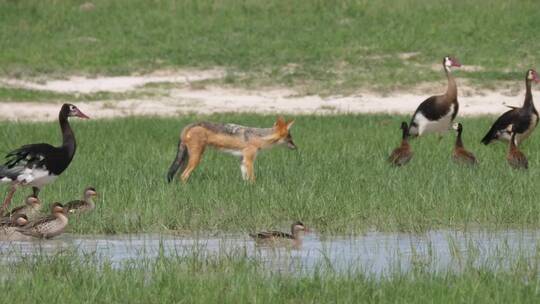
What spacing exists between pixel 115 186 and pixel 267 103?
12649 mm

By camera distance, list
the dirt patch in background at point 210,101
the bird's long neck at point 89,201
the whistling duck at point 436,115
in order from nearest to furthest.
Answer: the bird's long neck at point 89,201 → the whistling duck at point 436,115 → the dirt patch in background at point 210,101

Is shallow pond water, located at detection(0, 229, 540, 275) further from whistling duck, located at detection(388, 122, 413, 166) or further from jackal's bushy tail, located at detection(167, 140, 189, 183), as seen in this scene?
whistling duck, located at detection(388, 122, 413, 166)

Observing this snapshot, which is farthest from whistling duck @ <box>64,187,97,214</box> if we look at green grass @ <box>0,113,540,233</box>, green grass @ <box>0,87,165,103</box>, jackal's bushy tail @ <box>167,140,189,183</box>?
green grass @ <box>0,87,165,103</box>

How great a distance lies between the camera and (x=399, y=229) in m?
11.6

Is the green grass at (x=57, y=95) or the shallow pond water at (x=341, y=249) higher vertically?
the green grass at (x=57, y=95)

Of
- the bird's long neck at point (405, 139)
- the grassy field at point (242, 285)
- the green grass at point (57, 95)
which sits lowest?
the grassy field at point (242, 285)

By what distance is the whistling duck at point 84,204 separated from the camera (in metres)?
11.7

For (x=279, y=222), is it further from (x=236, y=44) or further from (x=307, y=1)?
(x=307, y=1)

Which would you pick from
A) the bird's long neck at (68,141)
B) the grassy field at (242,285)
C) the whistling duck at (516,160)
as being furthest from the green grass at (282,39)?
the grassy field at (242,285)

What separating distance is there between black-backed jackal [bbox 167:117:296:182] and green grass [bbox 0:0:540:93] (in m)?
11.8

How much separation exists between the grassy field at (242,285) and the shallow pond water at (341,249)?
34cm

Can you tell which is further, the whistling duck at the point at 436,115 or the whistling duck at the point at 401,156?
the whistling duck at the point at 436,115

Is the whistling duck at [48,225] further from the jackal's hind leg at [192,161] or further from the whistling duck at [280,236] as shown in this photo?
the jackal's hind leg at [192,161]

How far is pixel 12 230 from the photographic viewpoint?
11.0 metres
